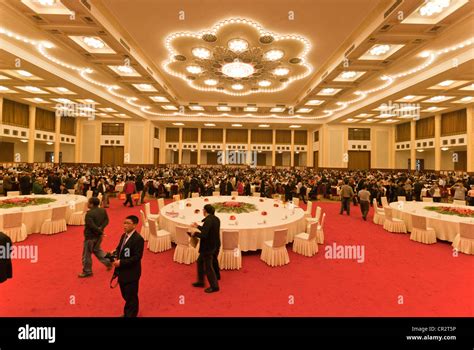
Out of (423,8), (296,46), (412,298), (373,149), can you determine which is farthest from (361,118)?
(412,298)

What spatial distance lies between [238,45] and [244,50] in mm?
608

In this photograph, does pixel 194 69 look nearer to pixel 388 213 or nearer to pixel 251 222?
pixel 251 222

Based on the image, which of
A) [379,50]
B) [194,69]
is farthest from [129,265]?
[194,69]

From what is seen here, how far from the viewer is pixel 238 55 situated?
1141cm

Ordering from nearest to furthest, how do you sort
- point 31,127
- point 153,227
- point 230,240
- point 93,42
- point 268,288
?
point 268,288 → point 230,240 → point 153,227 → point 93,42 → point 31,127

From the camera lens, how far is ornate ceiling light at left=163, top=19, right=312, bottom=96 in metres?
10.0

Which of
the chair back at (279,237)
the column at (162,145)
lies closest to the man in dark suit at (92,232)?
the chair back at (279,237)

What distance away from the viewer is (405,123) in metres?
26.7

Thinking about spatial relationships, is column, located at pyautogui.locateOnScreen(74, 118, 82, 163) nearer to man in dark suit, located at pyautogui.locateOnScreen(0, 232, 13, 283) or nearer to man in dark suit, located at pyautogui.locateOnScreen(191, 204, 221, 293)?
man in dark suit, located at pyautogui.locateOnScreen(0, 232, 13, 283)

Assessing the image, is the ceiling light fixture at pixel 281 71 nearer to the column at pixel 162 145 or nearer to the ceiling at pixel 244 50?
the ceiling at pixel 244 50

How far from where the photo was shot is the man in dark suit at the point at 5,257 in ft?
10.1

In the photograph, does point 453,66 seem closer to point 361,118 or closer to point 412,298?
point 412,298

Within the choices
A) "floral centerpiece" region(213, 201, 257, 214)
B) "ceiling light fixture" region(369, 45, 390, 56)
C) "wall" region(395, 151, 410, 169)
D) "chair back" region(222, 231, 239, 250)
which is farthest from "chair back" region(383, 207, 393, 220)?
"wall" region(395, 151, 410, 169)

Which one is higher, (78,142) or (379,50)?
(379,50)
